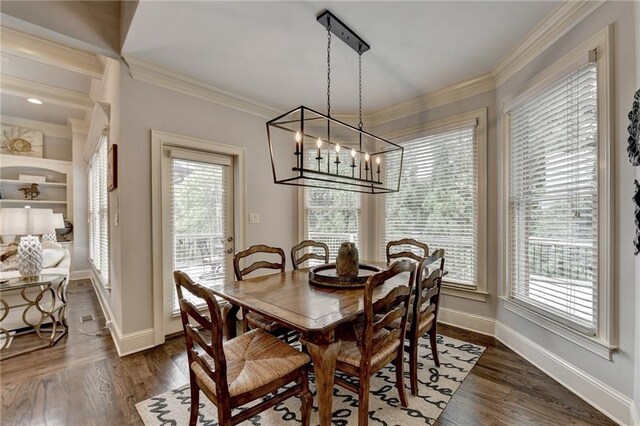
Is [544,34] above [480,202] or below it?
above

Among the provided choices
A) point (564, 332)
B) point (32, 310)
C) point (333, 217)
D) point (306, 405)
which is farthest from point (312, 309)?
point (32, 310)

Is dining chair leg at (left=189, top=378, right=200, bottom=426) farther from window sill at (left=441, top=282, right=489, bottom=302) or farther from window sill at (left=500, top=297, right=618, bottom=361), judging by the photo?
window sill at (left=441, top=282, right=489, bottom=302)

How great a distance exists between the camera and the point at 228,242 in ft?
11.1

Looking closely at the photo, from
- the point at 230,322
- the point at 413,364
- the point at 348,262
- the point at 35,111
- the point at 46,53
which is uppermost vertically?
the point at 35,111

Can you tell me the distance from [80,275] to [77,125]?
2.91 metres

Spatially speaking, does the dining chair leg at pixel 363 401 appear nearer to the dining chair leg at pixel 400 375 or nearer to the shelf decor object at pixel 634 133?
the dining chair leg at pixel 400 375

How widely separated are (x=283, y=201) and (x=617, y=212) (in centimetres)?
Result: 320

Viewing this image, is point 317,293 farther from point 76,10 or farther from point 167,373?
point 76,10

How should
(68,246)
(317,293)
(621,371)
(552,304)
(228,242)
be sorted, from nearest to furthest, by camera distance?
1. (621,371)
2. (317,293)
3. (552,304)
4. (228,242)
5. (68,246)

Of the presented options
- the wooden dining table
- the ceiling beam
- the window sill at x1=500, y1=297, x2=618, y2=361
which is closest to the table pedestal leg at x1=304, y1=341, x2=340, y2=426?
the wooden dining table

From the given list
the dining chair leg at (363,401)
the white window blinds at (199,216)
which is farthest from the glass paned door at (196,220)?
the dining chair leg at (363,401)

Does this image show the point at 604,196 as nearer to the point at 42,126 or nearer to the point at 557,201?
the point at 557,201

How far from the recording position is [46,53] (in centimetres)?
278

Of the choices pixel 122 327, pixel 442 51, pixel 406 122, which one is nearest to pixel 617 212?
pixel 442 51
